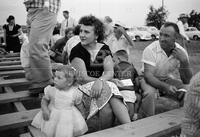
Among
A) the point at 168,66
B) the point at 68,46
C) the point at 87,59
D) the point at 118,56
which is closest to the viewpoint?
the point at 87,59

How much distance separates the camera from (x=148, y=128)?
1725mm

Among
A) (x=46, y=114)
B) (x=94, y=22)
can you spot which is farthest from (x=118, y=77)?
(x=46, y=114)

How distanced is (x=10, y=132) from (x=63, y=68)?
844mm

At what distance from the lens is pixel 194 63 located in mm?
5355

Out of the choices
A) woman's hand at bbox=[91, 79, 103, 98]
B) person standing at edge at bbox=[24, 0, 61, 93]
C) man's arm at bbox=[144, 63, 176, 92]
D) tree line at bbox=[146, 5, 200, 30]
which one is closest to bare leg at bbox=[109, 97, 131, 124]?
woman's hand at bbox=[91, 79, 103, 98]

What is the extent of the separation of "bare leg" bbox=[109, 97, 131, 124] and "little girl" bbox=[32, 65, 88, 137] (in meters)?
0.25

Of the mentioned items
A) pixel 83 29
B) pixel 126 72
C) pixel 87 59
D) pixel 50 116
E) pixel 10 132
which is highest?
pixel 83 29

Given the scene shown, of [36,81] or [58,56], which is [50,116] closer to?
[36,81]

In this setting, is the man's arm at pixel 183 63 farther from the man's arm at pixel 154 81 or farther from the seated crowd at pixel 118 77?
the man's arm at pixel 154 81

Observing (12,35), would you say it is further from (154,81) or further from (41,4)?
(154,81)

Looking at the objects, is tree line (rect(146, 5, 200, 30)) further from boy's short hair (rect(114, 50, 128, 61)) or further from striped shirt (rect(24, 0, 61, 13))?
striped shirt (rect(24, 0, 61, 13))

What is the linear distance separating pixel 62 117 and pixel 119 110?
43cm

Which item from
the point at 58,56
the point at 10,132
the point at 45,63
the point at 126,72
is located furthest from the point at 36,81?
the point at 58,56

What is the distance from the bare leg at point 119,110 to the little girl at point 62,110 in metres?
0.25
